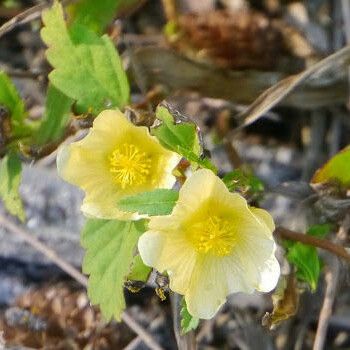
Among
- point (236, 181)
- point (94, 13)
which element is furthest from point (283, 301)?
point (94, 13)

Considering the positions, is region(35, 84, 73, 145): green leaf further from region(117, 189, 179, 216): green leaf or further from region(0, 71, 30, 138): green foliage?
region(117, 189, 179, 216): green leaf

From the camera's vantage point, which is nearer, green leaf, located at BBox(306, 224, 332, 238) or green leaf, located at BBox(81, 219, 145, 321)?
green leaf, located at BBox(81, 219, 145, 321)

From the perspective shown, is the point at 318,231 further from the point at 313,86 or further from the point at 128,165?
the point at 313,86

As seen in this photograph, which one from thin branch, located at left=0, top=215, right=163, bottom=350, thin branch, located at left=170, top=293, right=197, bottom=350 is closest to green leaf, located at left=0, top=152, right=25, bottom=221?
thin branch, located at left=0, top=215, right=163, bottom=350

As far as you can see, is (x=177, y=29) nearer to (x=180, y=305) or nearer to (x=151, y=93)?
(x=151, y=93)

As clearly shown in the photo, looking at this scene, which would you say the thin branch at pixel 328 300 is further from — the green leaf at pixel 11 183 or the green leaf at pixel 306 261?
the green leaf at pixel 11 183

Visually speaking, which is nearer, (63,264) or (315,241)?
(315,241)

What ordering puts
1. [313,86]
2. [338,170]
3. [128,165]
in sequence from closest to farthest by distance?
[128,165], [338,170], [313,86]

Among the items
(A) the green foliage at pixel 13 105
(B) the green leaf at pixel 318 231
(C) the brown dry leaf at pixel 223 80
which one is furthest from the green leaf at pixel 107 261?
(C) the brown dry leaf at pixel 223 80
